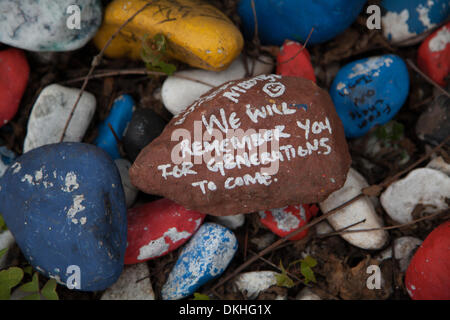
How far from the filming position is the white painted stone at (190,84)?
147 centimetres

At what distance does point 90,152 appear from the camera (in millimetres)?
1296

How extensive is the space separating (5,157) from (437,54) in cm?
180

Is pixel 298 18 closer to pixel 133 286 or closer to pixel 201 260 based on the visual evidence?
pixel 201 260

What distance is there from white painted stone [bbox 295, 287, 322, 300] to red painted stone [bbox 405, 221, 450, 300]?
335 millimetres

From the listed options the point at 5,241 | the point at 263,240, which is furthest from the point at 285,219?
the point at 5,241

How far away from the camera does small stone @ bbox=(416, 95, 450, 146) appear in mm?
1441

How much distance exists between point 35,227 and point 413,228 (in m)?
1.37

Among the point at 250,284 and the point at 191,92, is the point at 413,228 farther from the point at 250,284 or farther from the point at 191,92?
the point at 191,92

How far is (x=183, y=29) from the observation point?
1387 millimetres

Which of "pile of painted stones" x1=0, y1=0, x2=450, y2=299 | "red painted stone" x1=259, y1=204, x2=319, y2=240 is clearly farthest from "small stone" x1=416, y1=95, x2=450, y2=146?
"red painted stone" x1=259, y1=204, x2=319, y2=240

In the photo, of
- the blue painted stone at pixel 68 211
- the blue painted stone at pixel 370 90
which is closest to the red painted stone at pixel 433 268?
the blue painted stone at pixel 370 90

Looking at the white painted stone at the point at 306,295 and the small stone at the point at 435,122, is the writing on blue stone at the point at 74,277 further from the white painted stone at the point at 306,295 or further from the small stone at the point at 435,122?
the small stone at the point at 435,122

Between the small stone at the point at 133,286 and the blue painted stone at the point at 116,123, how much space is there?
0.46m
